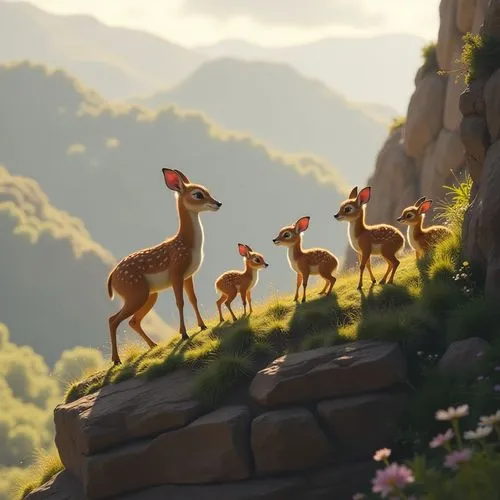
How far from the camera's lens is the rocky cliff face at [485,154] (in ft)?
35.9

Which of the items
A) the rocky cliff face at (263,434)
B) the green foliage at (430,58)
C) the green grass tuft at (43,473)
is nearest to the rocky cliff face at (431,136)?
the green foliage at (430,58)

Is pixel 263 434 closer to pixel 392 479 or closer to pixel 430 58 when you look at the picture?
pixel 392 479

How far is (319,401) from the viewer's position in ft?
34.1

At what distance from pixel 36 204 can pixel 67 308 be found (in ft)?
72.6

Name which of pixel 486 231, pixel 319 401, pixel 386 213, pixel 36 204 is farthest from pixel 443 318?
pixel 36 204

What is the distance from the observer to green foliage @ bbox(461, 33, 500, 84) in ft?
39.8

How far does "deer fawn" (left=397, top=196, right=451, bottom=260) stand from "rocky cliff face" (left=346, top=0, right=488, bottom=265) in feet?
25.1

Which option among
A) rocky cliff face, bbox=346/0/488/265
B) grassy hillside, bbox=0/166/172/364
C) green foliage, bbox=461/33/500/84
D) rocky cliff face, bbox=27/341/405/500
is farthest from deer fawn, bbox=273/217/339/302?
grassy hillside, bbox=0/166/172/364

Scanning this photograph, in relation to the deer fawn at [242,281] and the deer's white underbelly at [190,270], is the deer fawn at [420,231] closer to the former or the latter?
the deer fawn at [242,281]

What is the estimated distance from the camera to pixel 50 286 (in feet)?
426

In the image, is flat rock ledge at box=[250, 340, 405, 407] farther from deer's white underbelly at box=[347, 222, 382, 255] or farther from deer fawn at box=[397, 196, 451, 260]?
deer fawn at box=[397, 196, 451, 260]

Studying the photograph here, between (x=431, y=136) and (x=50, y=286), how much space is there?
110888 millimetres

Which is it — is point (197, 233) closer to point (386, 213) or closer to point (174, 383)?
point (174, 383)

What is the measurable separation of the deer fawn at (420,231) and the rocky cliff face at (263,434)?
3231mm
